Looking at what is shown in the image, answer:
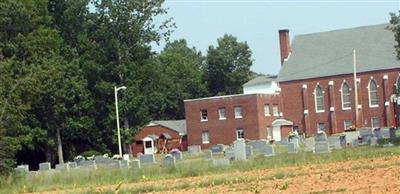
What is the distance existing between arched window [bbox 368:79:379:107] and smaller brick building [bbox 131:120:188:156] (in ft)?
67.2

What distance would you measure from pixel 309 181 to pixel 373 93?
69.9m

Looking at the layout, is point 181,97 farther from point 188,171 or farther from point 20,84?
point 188,171

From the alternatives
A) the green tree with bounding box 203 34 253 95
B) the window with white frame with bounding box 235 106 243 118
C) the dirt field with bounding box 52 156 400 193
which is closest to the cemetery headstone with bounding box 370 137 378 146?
the dirt field with bounding box 52 156 400 193

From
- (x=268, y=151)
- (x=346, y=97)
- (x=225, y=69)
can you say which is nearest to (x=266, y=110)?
(x=346, y=97)

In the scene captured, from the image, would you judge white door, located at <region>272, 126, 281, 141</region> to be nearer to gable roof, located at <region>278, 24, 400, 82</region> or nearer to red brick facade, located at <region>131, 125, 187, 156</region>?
gable roof, located at <region>278, 24, 400, 82</region>

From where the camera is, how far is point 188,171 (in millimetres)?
33938

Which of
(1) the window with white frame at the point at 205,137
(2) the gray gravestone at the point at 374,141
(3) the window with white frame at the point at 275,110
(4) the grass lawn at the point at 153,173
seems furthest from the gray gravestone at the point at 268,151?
(3) the window with white frame at the point at 275,110

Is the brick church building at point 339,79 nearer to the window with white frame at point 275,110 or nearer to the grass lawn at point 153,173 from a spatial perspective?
the window with white frame at point 275,110

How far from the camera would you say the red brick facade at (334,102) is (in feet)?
299

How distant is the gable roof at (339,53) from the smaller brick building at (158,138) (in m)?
14.5

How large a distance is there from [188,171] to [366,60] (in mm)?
63897

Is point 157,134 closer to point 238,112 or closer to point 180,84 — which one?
point 238,112

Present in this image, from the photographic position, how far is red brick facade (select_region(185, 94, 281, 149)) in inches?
3504

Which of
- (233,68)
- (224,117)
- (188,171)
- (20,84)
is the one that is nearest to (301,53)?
(224,117)
